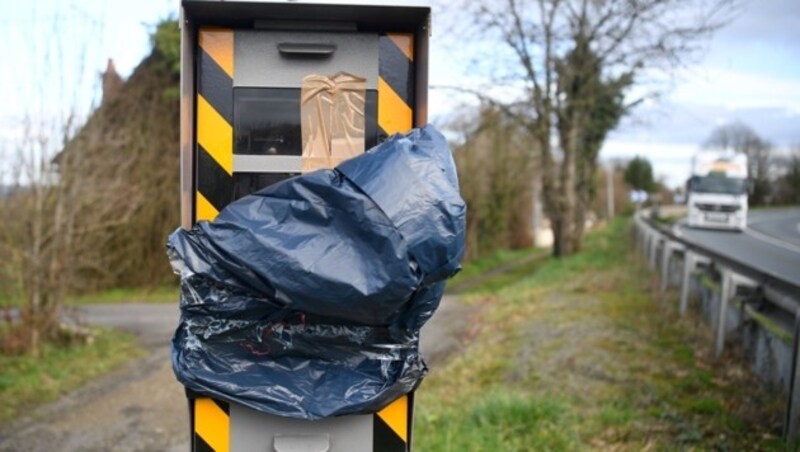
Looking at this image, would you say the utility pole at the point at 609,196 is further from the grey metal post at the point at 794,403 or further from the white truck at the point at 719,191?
the grey metal post at the point at 794,403

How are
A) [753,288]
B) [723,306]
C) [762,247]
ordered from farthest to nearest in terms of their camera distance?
[762,247], [723,306], [753,288]

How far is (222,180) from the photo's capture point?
2850mm

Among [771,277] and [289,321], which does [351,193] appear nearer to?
[289,321]

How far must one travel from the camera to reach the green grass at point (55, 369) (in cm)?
768

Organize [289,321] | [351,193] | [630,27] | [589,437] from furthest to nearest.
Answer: [630,27] < [589,437] < [289,321] < [351,193]

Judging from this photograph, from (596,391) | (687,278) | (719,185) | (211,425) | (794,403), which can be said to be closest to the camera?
(211,425)

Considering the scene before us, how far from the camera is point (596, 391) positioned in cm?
662

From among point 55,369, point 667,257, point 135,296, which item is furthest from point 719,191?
point 55,369

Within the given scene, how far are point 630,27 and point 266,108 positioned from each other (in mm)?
21930

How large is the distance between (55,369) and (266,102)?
760 centimetres

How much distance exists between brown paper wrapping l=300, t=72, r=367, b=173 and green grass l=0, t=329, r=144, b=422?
5.62 m

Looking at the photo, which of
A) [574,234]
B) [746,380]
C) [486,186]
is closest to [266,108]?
[746,380]

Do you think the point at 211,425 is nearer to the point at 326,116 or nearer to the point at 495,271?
the point at 326,116

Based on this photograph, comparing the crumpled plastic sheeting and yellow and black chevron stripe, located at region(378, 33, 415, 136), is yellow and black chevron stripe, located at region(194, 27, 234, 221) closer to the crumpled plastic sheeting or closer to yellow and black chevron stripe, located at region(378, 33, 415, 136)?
the crumpled plastic sheeting
